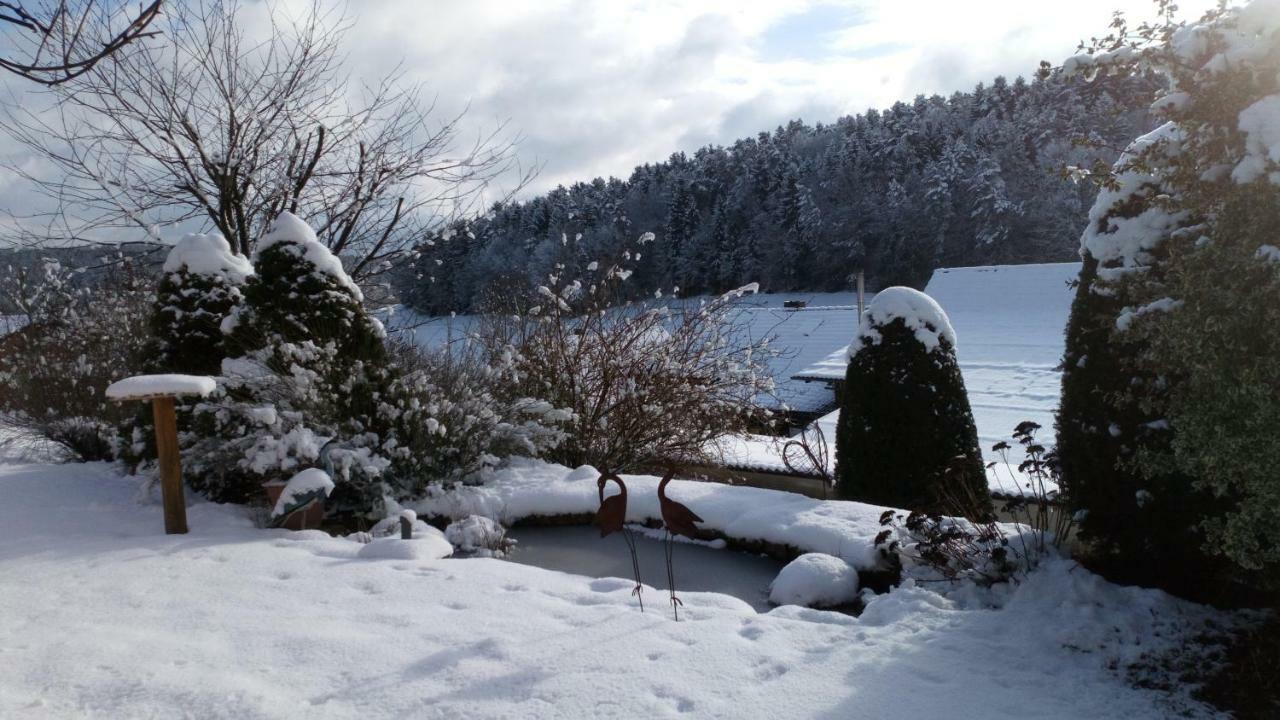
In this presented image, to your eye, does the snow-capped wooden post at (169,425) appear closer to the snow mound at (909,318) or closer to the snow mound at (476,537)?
the snow mound at (476,537)

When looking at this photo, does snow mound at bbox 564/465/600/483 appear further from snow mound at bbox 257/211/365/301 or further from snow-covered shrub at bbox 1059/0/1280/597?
snow-covered shrub at bbox 1059/0/1280/597

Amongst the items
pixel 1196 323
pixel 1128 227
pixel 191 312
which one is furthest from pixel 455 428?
pixel 1196 323

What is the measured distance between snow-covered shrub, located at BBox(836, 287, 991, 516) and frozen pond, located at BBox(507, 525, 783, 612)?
1270 mm

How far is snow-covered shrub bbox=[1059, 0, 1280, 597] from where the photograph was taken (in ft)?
8.26

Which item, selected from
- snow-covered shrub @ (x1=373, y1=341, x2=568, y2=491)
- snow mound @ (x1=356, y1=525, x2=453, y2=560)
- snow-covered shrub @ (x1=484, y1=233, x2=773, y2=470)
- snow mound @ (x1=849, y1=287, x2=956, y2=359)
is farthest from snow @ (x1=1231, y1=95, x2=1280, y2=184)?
snow-covered shrub @ (x1=484, y1=233, x2=773, y2=470)

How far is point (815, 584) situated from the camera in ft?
14.0

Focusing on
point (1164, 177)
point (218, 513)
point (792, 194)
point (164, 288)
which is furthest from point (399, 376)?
point (792, 194)

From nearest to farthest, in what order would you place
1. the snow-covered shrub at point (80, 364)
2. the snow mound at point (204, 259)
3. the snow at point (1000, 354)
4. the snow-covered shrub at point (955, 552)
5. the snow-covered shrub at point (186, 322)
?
the snow-covered shrub at point (955, 552), the snow-covered shrub at point (186, 322), the snow mound at point (204, 259), the snow-covered shrub at point (80, 364), the snow at point (1000, 354)

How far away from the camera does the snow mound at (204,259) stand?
6590 mm

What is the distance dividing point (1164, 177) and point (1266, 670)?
6.41 ft

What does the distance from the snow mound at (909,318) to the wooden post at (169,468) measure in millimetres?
4734

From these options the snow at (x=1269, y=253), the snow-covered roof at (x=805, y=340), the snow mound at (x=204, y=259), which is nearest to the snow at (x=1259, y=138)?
the snow at (x=1269, y=253)

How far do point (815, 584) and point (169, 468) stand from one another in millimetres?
4007

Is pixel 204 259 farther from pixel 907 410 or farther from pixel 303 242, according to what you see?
pixel 907 410
